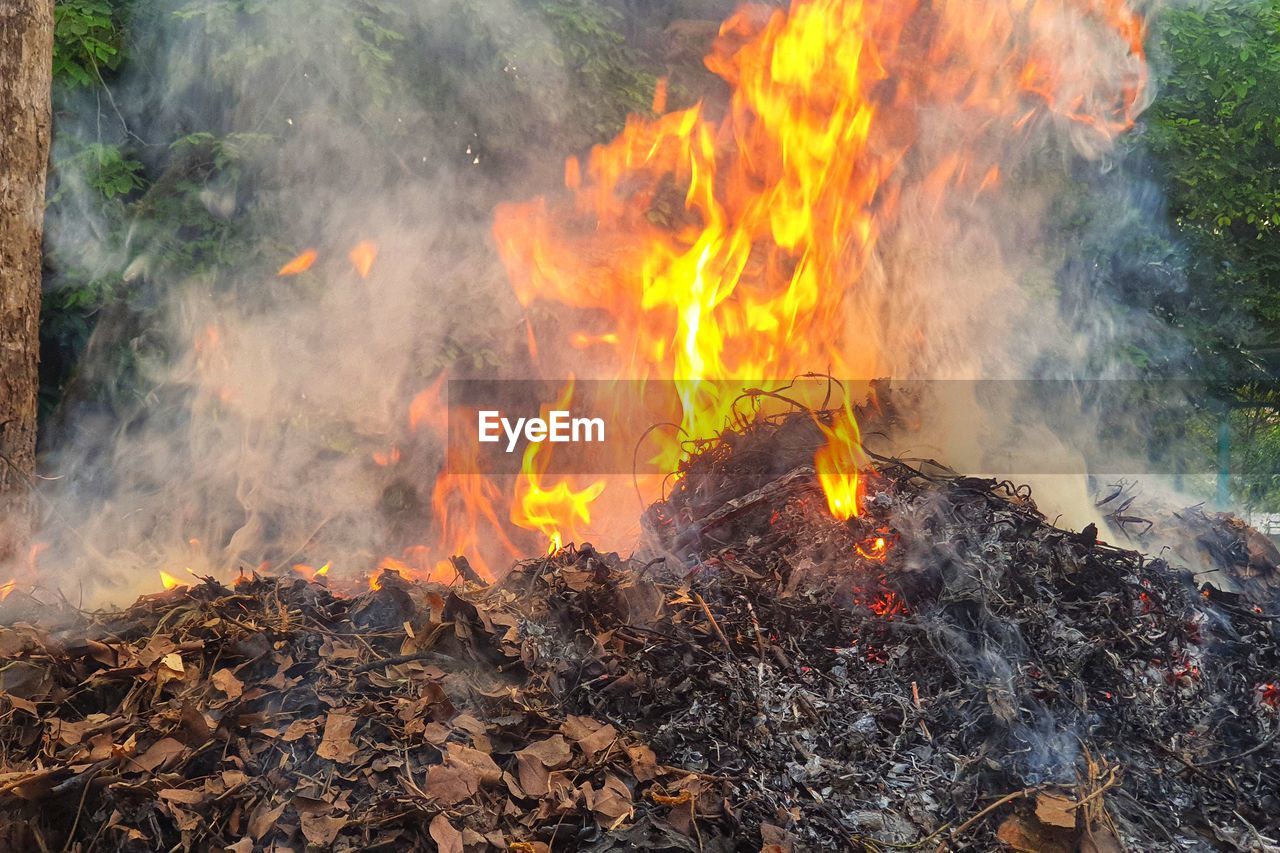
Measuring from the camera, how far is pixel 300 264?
8.27m

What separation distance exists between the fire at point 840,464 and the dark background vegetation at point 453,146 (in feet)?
14.0

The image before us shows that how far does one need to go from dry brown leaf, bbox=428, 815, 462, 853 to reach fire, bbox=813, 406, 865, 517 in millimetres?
2930

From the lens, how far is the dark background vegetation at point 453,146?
26.1ft

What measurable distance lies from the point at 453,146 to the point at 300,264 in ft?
5.99

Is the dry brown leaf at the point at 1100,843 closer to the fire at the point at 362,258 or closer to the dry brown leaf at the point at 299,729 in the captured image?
the dry brown leaf at the point at 299,729

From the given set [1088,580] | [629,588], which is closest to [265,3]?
[629,588]

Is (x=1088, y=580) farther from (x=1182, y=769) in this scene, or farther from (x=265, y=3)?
(x=265, y=3)

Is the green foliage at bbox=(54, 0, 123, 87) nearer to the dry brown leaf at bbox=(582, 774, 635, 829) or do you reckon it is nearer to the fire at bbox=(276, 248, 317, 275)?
the fire at bbox=(276, 248, 317, 275)

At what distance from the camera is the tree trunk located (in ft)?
19.4

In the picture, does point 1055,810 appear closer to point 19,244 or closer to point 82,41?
point 19,244

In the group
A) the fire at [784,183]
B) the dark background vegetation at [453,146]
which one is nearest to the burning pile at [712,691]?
the fire at [784,183]

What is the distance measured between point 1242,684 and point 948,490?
5.77 feet

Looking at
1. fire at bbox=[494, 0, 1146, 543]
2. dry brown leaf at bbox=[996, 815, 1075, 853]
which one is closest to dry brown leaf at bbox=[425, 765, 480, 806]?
dry brown leaf at bbox=[996, 815, 1075, 853]

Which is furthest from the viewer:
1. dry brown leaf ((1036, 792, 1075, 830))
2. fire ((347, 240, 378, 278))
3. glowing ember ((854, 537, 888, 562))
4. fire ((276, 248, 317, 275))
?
fire ((347, 240, 378, 278))
